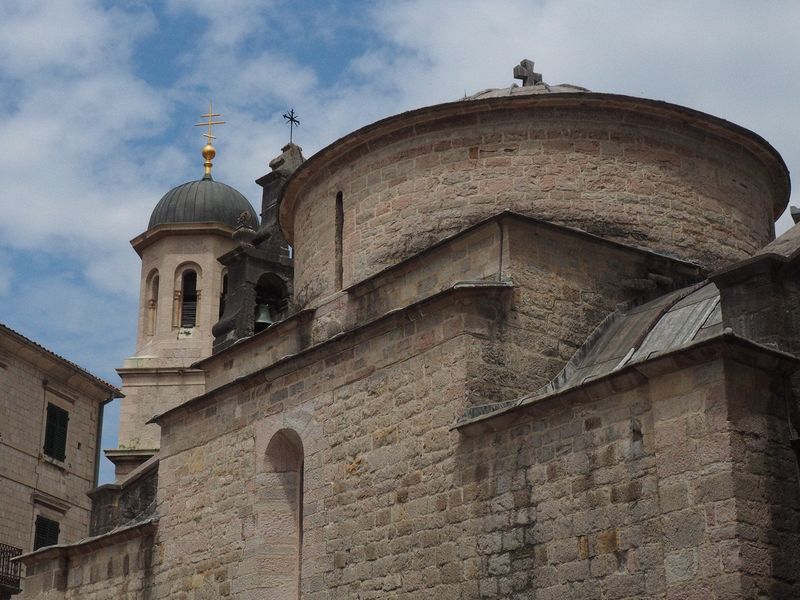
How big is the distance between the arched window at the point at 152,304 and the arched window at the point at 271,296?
11.6 meters

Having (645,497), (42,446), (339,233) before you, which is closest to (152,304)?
(42,446)

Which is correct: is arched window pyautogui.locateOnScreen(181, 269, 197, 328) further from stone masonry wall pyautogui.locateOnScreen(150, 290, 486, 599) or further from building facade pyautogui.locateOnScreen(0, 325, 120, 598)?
stone masonry wall pyautogui.locateOnScreen(150, 290, 486, 599)

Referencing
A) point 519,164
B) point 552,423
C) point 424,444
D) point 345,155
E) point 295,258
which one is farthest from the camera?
point 295,258

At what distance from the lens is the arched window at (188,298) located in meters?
27.8

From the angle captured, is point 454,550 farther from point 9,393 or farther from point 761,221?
point 9,393

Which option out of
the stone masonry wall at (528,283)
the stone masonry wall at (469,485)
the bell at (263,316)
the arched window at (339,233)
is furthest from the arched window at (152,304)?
the stone masonry wall at (528,283)

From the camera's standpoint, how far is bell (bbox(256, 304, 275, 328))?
16.4 metres

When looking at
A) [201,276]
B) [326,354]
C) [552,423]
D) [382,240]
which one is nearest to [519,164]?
[382,240]

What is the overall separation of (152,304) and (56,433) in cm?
351

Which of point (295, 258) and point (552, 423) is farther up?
point (295, 258)

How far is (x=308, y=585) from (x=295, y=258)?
15.4ft

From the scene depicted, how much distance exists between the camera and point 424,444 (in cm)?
1159

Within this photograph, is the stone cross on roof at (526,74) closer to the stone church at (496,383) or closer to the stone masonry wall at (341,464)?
the stone church at (496,383)

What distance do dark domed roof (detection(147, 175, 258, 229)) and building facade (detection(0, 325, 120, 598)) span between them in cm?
401
